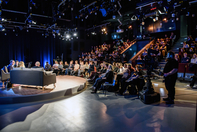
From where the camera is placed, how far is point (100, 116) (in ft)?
9.83

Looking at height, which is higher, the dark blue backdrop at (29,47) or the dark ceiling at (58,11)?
the dark ceiling at (58,11)

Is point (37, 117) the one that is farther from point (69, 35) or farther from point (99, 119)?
point (69, 35)

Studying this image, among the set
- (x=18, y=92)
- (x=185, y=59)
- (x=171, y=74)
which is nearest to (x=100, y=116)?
(x=171, y=74)

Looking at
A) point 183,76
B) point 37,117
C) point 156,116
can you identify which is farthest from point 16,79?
point 183,76

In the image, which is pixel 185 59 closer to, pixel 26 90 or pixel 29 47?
pixel 26 90

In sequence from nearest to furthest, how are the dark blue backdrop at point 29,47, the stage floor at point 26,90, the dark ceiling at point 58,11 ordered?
the stage floor at point 26,90 < the dark ceiling at point 58,11 < the dark blue backdrop at point 29,47

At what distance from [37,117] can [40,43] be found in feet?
42.7

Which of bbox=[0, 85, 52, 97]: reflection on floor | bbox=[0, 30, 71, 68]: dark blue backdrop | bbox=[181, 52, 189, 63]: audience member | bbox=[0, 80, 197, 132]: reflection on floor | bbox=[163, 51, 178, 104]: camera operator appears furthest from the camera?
bbox=[0, 30, 71, 68]: dark blue backdrop

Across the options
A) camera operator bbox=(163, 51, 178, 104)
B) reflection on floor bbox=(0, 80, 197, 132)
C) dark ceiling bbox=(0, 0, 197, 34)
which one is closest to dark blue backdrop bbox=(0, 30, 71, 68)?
dark ceiling bbox=(0, 0, 197, 34)

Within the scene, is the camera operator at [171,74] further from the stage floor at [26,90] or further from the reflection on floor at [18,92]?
the reflection on floor at [18,92]

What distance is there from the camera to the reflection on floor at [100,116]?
8.11 ft

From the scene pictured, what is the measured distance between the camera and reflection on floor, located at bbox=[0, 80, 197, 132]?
247cm

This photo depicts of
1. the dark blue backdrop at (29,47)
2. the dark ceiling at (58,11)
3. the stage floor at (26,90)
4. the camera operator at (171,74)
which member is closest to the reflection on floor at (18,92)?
the stage floor at (26,90)

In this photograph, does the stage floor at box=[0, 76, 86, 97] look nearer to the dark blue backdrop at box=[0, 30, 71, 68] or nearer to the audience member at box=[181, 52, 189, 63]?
the audience member at box=[181, 52, 189, 63]
